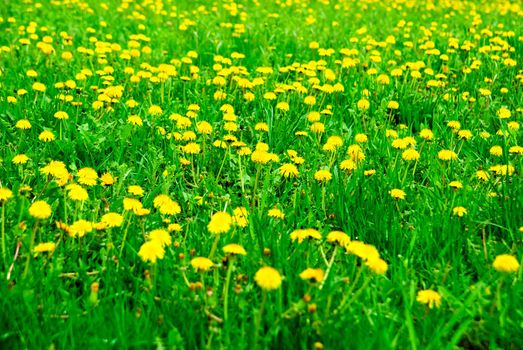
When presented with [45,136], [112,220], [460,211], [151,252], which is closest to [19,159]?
[45,136]

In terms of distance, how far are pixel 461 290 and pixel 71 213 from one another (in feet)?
5.00

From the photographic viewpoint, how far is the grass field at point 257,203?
168 centimetres

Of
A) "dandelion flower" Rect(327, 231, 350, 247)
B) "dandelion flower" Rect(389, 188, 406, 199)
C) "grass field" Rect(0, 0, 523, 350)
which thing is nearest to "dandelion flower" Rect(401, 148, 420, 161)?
"grass field" Rect(0, 0, 523, 350)

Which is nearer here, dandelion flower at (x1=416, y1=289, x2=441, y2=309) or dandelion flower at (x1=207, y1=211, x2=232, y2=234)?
dandelion flower at (x1=416, y1=289, x2=441, y2=309)

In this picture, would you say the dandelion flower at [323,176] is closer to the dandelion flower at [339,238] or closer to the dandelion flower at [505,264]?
the dandelion flower at [339,238]

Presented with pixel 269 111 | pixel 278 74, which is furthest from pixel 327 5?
pixel 269 111

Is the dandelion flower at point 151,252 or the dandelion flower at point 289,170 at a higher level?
the dandelion flower at point 151,252

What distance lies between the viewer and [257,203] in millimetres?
2637

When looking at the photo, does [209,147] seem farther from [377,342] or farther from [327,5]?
[327,5]

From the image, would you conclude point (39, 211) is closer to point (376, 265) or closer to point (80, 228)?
point (80, 228)

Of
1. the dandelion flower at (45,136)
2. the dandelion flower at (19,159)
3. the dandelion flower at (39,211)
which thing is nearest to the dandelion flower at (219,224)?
the dandelion flower at (39,211)

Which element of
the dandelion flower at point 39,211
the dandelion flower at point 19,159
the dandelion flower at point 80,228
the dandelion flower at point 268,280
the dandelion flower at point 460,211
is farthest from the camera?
the dandelion flower at point 19,159

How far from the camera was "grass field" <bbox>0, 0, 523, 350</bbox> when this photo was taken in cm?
168

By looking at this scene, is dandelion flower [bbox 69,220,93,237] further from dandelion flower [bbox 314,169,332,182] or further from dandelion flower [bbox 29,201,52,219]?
dandelion flower [bbox 314,169,332,182]
